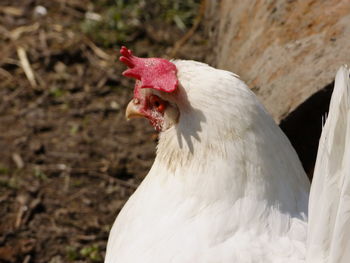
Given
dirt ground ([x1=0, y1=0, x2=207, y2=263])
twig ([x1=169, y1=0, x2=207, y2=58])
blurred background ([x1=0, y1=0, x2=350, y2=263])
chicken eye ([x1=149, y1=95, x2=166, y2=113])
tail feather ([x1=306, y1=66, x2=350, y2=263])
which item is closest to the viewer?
tail feather ([x1=306, y1=66, x2=350, y2=263])

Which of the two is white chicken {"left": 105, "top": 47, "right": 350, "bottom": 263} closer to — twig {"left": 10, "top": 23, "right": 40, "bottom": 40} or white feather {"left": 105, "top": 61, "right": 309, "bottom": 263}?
white feather {"left": 105, "top": 61, "right": 309, "bottom": 263}

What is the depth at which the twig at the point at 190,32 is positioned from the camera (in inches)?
214

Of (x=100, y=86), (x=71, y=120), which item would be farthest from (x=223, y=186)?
(x=100, y=86)

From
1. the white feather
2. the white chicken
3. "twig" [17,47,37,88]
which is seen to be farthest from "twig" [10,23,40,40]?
the white feather

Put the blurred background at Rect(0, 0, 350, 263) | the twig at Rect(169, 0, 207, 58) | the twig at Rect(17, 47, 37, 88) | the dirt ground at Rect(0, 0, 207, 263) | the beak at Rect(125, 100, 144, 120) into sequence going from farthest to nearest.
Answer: the twig at Rect(169, 0, 207, 58) < the twig at Rect(17, 47, 37, 88) < the dirt ground at Rect(0, 0, 207, 263) < the blurred background at Rect(0, 0, 350, 263) < the beak at Rect(125, 100, 144, 120)

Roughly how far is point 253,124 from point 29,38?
3499 millimetres

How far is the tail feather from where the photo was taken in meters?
2.14

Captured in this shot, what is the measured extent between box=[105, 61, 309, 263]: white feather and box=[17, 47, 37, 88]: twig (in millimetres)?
2788

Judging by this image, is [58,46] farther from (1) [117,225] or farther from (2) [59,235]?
(1) [117,225]

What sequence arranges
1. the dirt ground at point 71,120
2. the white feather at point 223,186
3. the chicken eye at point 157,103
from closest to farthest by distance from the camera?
the white feather at point 223,186, the chicken eye at point 157,103, the dirt ground at point 71,120

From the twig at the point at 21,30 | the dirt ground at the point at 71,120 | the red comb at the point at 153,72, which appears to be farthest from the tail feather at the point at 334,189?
the twig at the point at 21,30

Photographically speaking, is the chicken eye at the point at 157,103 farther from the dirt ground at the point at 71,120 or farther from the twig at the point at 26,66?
the twig at the point at 26,66

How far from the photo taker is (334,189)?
7.22 feet

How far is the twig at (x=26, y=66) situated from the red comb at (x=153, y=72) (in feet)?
8.60
